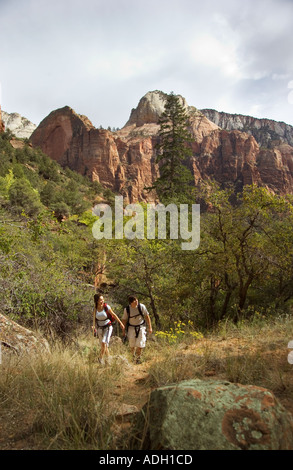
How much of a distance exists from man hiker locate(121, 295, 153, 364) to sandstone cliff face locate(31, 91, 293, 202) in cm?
6000

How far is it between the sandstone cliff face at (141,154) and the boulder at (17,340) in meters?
60.8

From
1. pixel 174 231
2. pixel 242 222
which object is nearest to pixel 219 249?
pixel 242 222

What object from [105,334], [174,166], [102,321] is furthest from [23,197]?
[105,334]

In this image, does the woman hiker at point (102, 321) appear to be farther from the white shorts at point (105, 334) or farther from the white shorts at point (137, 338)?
the white shorts at point (137, 338)

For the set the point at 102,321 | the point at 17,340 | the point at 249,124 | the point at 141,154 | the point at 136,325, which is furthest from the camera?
the point at 249,124

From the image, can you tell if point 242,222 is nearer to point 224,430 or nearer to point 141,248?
point 141,248

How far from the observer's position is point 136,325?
19.1 feet

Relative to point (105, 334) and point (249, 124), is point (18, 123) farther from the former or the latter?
point (105, 334)

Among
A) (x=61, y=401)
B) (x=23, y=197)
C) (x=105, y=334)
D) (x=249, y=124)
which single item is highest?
(x=249, y=124)

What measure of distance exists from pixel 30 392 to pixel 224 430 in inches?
89.6

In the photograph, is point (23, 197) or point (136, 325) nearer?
point (136, 325)

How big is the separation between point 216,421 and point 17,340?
13.6 ft

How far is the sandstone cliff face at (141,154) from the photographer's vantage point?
225 ft

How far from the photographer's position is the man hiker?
18.7 ft
